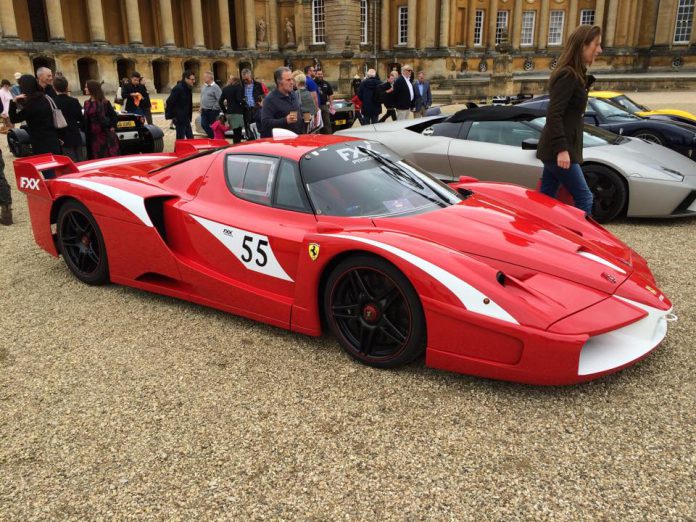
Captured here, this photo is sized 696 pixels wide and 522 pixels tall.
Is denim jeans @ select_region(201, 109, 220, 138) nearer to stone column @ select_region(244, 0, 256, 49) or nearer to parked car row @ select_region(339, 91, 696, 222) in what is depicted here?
parked car row @ select_region(339, 91, 696, 222)

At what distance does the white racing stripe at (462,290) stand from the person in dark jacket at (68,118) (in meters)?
6.61

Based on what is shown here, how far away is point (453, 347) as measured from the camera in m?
3.02

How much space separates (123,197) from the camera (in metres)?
4.34

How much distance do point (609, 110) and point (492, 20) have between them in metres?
42.1

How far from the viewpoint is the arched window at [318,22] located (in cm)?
4172

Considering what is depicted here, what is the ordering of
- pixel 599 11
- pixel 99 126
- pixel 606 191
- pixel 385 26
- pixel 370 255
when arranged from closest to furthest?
pixel 370 255 < pixel 606 191 < pixel 99 126 < pixel 385 26 < pixel 599 11

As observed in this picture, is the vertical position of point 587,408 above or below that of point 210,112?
below

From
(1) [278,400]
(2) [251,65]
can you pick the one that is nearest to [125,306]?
(1) [278,400]

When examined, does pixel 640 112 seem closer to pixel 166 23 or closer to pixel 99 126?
pixel 99 126

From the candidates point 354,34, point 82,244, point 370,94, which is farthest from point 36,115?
point 354,34

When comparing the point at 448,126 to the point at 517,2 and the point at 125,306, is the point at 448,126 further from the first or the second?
the point at 517,2

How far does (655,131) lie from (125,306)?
27.3 ft

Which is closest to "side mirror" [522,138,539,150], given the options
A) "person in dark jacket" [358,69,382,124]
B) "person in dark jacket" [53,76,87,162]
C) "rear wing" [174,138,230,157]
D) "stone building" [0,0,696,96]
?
"rear wing" [174,138,230,157]

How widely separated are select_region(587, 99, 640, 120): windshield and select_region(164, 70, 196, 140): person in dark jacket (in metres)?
7.20
